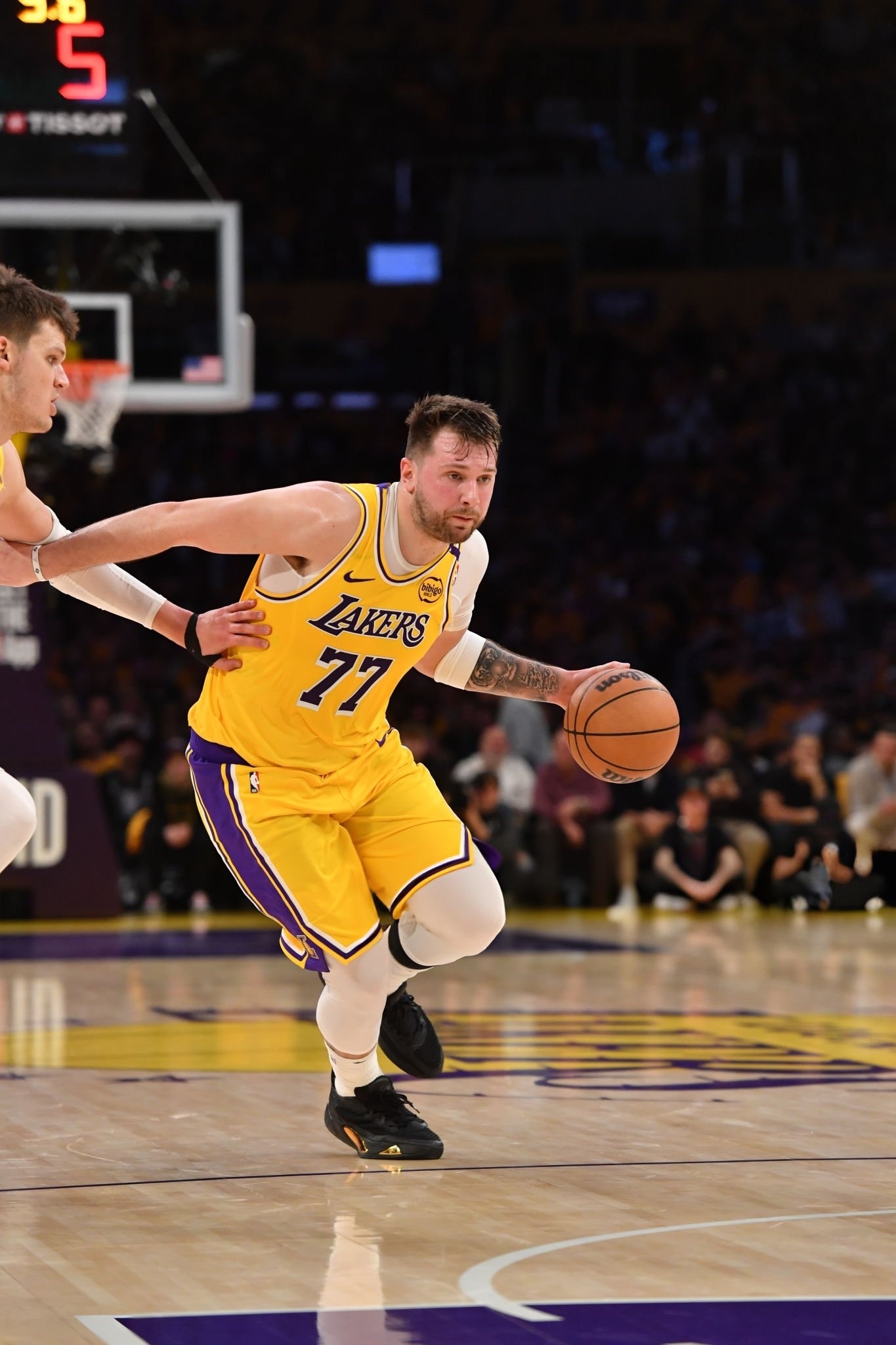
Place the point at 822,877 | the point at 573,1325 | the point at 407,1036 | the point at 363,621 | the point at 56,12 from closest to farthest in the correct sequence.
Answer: the point at 573,1325
the point at 363,621
the point at 407,1036
the point at 56,12
the point at 822,877

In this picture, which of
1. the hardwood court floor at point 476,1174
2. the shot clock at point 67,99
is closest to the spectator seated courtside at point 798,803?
the hardwood court floor at point 476,1174

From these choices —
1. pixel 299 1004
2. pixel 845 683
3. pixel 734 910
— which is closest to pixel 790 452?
pixel 845 683

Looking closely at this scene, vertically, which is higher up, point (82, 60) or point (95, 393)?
point (82, 60)

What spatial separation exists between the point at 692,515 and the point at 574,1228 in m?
19.3

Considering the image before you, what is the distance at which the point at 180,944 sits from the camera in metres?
12.4

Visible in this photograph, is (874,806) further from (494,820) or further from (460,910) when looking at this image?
(460,910)

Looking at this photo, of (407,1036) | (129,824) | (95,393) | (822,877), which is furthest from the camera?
(129,824)

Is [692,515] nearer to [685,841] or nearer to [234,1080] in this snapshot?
[685,841]

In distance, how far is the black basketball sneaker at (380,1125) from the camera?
208 inches

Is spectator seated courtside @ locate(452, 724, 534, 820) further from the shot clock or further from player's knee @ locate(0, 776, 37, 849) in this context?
player's knee @ locate(0, 776, 37, 849)

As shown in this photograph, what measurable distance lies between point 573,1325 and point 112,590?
2.69 meters

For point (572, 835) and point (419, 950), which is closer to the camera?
point (419, 950)

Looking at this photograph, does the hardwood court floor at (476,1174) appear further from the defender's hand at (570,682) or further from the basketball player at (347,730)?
the defender's hand at (570,682)

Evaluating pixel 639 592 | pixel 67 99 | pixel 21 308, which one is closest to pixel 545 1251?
pixel 21 308
